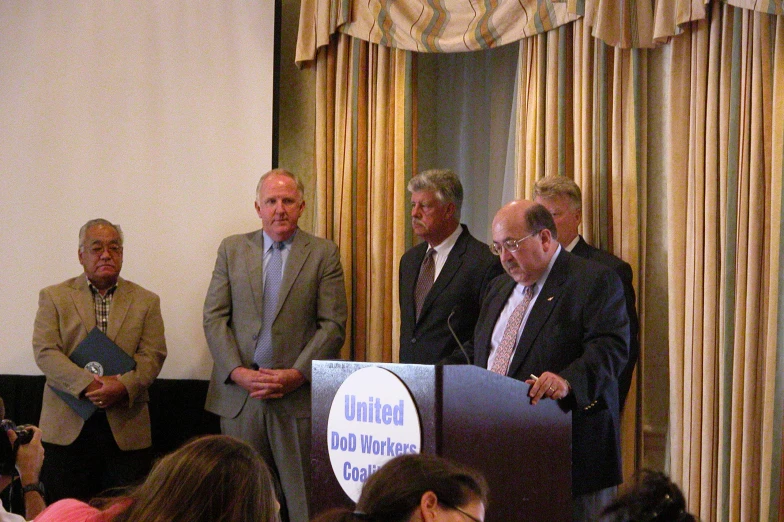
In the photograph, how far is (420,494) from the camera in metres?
1.51

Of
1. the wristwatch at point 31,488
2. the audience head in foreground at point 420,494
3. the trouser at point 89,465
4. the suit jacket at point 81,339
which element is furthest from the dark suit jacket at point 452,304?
the audience head in foreground at point 420,494

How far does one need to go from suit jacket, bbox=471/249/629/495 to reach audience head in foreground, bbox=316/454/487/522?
145cm

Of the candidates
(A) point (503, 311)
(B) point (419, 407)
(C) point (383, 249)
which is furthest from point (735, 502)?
(C) point (383, 249)

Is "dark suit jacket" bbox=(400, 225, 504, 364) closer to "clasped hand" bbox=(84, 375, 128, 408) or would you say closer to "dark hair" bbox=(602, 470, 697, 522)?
"clasped hand" bbox=(84, 375, 128, 408)

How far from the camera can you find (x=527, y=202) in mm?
3254

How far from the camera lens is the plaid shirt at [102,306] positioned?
4.73m

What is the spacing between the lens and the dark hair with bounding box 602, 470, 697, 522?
54.7 inches

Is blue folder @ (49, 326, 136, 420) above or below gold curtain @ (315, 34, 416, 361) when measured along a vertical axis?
below

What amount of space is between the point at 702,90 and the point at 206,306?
2.47 metres

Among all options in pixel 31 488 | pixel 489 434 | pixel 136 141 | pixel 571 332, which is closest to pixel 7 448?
pixel 31 488

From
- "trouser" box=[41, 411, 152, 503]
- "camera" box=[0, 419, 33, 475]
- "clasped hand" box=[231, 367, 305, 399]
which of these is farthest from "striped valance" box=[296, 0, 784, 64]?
"camera" box=[0, 419, 33, 475]

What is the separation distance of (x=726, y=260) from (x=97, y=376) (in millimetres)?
2876

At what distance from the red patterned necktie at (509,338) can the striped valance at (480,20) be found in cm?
134

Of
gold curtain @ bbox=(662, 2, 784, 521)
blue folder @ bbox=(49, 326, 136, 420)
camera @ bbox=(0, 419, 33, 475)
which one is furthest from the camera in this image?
blue folder @ bbox=(49, 326, 136, 420)
